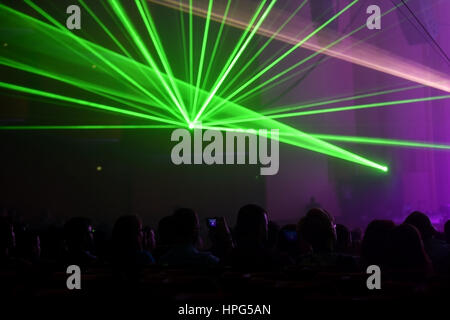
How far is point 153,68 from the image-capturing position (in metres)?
9.36

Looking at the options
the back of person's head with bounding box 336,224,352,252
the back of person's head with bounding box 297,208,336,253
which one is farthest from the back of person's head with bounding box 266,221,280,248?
the back of person's head with bounding box 297,208,336,253

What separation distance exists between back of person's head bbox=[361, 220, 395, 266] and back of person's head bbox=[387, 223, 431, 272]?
0.09 meters

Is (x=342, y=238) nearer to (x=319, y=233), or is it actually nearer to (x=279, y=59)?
(x=319, y=233)

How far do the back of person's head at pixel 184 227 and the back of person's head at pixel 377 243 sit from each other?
1312 mm

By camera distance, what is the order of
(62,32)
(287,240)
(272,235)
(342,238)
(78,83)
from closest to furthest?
(287,240)
(342,238)
(272,235)
(62,32)
(78,83)

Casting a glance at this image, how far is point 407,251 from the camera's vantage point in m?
2.91

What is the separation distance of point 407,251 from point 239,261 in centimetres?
115

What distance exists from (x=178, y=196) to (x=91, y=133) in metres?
2.46

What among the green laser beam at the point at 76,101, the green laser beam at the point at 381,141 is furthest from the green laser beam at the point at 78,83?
the green laser beam at the point at 381,141

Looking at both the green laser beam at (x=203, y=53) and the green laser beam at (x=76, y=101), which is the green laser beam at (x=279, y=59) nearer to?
the green laser beam at (x=203, y=53)

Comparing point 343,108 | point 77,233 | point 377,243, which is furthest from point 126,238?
point 343,108

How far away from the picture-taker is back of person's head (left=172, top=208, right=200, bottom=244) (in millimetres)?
3252

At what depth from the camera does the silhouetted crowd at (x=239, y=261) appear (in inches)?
75.4

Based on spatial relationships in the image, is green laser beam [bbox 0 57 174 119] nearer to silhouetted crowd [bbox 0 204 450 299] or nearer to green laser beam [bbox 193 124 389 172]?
green laser beam [bbox 193 124 389 172]
